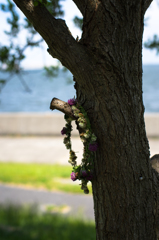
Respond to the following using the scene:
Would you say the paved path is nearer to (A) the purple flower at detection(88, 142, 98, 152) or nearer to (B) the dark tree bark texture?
(B) the dark tree bark texture

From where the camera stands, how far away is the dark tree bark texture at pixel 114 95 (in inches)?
65.4

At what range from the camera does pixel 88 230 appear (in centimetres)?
432

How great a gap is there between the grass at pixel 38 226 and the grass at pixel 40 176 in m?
1.38

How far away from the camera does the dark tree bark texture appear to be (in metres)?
1.66

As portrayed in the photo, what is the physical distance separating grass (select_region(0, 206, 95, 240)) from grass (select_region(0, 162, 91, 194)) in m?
1.38

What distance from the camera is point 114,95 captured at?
1670 millimetres

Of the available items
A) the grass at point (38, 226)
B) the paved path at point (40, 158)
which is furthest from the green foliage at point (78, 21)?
the paved path at point (40, 158)

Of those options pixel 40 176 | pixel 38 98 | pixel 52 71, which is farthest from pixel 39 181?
pixel 38 98

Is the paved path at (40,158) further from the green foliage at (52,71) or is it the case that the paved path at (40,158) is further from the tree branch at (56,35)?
the tree branch at (56,35)

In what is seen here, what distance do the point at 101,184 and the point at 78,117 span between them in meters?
0.47

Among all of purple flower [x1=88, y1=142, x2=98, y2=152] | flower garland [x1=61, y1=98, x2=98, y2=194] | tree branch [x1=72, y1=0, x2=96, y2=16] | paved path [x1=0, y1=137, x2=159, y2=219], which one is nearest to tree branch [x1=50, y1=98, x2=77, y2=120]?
flower garland [x1=61, y1=98, x2=98, y2=194]

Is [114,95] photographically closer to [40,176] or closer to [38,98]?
[40,176]

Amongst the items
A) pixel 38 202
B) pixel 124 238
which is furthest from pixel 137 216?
pixel 38 202

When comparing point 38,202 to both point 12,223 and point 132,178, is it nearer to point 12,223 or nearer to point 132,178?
point 12,223
